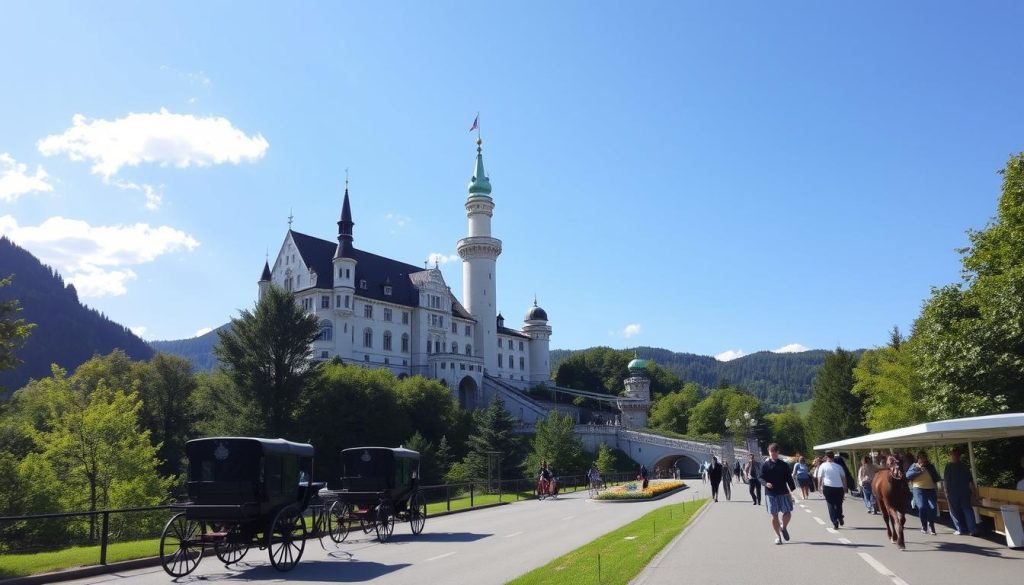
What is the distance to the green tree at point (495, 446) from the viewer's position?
56278 millimetres

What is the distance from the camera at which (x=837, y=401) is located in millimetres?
76875

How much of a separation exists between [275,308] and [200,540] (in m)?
46.0

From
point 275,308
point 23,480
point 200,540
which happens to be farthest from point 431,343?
point 200,540

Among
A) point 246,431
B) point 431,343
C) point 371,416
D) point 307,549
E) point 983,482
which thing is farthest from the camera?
point 431,343

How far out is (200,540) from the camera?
558 inches

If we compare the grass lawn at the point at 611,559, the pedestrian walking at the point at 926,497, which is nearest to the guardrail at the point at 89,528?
the grass lawn at the point at 611,559

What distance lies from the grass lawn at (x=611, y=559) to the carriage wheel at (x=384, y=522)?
18.9 feet

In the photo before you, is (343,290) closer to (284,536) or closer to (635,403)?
(635,403)

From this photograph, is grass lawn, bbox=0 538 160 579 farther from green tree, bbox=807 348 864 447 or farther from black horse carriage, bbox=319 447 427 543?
green tree, bbox=807 348 864 447

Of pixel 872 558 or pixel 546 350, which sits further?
pixel 546 350

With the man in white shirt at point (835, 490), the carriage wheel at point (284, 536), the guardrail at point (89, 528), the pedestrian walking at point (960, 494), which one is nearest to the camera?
the carriage wheel at point (284, 536)

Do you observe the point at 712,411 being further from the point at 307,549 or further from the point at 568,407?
the point at 307,549

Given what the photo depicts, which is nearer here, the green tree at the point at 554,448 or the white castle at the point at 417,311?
the green tree at the point at 554,448

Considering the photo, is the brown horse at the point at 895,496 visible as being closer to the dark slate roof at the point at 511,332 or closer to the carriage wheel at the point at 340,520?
the carriage wheel at the point at 340,520
